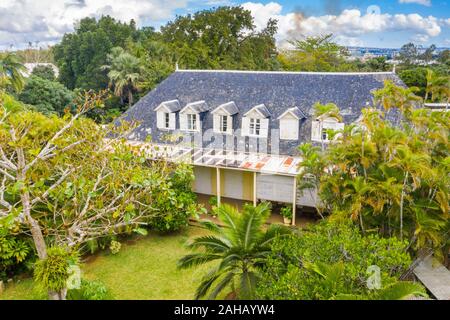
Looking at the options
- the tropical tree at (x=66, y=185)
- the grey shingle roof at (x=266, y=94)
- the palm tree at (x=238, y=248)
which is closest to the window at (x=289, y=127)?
the grey shingle roof at (x=266, y=94)

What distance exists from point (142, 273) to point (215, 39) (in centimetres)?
3460

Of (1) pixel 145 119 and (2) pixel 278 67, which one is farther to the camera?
(2) pixel 278 67

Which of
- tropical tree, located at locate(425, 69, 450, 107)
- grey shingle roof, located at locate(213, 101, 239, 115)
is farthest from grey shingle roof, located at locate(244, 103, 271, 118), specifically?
tropical tree, located at locate(425, 69, 450, 107)

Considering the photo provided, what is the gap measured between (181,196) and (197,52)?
91.4 feet

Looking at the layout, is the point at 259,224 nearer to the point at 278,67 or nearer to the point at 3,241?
the point at 3,241

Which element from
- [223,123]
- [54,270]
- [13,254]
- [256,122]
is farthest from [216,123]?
[54,270]

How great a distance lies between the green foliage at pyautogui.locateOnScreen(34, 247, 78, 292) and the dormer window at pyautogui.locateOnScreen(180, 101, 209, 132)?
48.8 feet

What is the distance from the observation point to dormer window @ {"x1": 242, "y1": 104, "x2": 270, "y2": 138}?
21.9m

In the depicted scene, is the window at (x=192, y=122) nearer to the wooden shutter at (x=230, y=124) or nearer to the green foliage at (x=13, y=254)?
the wooden shutter at (x=230, y=124)

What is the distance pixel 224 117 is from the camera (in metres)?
23.0

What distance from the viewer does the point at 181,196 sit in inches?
735

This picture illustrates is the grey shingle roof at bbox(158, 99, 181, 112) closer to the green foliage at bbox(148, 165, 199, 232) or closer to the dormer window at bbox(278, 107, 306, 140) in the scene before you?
the green foliage at bbox(148, 165, 199, 232)

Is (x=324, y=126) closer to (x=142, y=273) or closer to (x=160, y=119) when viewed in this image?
(x=160, y=119)
